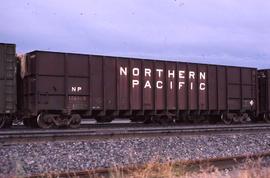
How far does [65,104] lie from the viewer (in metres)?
20.9

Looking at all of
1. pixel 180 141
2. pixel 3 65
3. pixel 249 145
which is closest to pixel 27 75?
pixel 3 65

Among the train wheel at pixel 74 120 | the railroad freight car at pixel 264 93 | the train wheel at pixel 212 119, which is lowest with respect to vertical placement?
the train wheel at pixel 212 119

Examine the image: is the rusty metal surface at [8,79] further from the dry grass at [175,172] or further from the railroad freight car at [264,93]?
the railroad freight car at [264,93]

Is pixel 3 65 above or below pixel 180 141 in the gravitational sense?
above

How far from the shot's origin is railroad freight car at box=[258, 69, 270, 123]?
28.8 m

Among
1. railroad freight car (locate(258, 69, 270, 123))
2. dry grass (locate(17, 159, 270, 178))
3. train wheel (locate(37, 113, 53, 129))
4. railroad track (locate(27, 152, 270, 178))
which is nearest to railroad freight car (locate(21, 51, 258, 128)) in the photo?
train wheel (locate(37, 113, 53, 129))

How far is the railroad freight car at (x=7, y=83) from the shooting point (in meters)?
19.5

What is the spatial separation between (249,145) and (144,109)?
361 inches

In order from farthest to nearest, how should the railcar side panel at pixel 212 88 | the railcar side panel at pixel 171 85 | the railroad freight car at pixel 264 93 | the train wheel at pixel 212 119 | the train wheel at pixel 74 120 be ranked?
the railroad freight car at pixel 264 93
the train wheel at pixel 212 119
the railcar side panel at pixel 212 88
the railcar side panel at pixel 171 85
the train wheel at pixel 74 120

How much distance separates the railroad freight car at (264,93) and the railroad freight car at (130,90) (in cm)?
67

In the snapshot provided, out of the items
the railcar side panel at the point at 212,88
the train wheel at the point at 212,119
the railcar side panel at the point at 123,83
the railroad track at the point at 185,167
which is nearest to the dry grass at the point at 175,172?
the railroad track at the point at 185,167

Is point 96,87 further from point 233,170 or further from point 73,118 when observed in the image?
point 233,170

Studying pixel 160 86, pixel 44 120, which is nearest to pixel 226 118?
pixel 160 86

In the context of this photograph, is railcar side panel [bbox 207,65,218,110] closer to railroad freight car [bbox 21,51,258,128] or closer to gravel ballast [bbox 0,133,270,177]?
railroad freight car [bbox 21,51,258,128]
